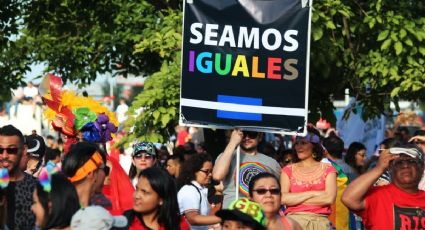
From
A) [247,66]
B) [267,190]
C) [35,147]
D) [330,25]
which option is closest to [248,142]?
[247,66]

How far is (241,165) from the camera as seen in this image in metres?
10.6

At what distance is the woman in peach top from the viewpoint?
995 cm

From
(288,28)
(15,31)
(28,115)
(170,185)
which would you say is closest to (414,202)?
(170,185)

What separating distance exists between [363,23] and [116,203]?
6274mm

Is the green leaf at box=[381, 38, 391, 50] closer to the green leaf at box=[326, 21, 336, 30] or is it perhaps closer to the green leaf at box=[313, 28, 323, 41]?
→ the green leaf at box=[326, 21, 336, 30]

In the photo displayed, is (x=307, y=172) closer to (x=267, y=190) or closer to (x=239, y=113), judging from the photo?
(x=239, y=113)

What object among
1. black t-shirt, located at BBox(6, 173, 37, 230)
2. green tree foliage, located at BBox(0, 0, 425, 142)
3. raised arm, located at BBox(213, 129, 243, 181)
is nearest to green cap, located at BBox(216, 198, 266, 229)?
black t-shirt, located at BBox(6, 173, 37, 230)

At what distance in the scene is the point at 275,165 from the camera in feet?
35.2

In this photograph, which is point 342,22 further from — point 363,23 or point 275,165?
point 275,165

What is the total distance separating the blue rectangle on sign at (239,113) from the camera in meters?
10.8

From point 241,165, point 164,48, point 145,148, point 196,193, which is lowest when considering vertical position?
point 196,193

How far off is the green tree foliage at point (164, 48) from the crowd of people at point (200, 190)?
2021 mm

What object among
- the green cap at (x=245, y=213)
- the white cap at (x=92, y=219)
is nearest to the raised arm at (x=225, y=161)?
the green cap at (x=245, y=213)

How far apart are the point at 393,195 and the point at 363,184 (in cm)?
26
